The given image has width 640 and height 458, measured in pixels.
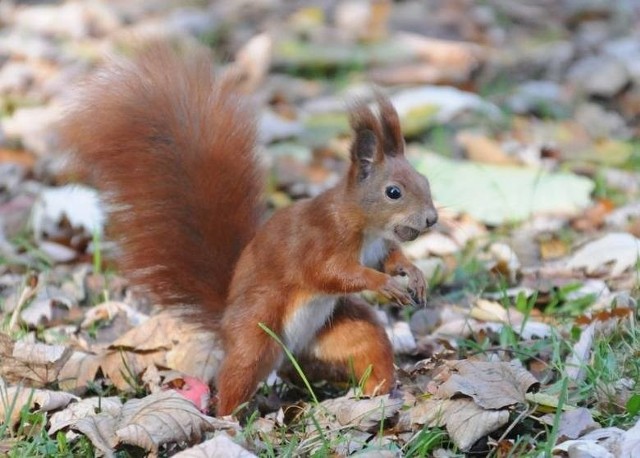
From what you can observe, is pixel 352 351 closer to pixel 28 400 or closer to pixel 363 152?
pixel 363 152

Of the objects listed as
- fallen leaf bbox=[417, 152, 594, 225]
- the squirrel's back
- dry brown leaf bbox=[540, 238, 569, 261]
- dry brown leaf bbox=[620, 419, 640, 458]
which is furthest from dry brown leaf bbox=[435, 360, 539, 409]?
fallen leaf bbox=[417, 152, 594, 225]

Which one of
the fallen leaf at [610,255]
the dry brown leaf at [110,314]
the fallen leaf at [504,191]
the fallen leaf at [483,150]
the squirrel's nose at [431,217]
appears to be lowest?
the fallen leaf at [483,150]

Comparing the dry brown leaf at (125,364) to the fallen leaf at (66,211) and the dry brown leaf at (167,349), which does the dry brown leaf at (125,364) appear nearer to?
the dry brown leaf at (167,349)

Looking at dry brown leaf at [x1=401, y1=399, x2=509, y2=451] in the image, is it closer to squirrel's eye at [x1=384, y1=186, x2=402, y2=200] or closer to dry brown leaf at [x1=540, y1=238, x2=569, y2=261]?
squirrel's eye at [x1=384, y1=186, x2=402, y2=200]

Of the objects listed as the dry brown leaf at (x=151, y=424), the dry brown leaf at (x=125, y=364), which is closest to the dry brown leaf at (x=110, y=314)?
the dry brown leaf at (x=125, y=364)

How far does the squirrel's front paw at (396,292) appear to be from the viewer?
274 cm

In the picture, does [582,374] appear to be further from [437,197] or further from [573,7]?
[573,7]

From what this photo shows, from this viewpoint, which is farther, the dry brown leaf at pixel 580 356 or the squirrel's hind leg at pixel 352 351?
the squirrel's hind leg at pixel 352 351

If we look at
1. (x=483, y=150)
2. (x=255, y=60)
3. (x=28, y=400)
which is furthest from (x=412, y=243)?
(x=255, y=60)

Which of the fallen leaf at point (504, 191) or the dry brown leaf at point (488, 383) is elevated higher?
the dry brown leaf at point (488, 383)

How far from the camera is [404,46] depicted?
651 cm

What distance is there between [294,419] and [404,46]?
161 inches

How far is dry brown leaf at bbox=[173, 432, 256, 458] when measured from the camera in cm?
233

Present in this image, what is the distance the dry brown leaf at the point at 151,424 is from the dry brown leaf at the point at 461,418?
44cm
